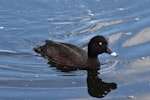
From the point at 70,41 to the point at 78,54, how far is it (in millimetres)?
1276

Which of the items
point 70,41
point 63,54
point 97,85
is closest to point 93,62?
point 63,54

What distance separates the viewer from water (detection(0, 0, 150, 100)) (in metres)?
11.8

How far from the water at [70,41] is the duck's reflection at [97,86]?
11 cm

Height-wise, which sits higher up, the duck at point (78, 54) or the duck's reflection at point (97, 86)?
the duck at point (78, 54)

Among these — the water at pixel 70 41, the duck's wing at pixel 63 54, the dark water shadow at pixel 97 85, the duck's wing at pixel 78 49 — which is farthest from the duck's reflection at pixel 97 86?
the duck's wing at pixel 78 49

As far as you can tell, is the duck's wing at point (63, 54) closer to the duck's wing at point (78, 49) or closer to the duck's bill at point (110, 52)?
the duck's wing at point (78, 49)

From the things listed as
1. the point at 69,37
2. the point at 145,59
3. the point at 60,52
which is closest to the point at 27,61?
the point at 60,52

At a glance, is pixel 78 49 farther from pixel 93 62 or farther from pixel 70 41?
pixel 70 41

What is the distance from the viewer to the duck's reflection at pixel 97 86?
1187cm

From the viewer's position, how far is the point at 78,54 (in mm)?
13320

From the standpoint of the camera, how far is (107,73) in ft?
42.0

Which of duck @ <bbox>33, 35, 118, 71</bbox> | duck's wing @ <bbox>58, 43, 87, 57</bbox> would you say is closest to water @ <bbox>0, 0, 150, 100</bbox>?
duck @ <bbox>33, 35, 118, 71</bbox>

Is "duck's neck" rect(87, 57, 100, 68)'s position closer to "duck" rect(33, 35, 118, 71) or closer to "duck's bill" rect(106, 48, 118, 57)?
"duck" rect(33, 35, 118, 71)

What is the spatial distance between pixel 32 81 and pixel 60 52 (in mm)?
1649
